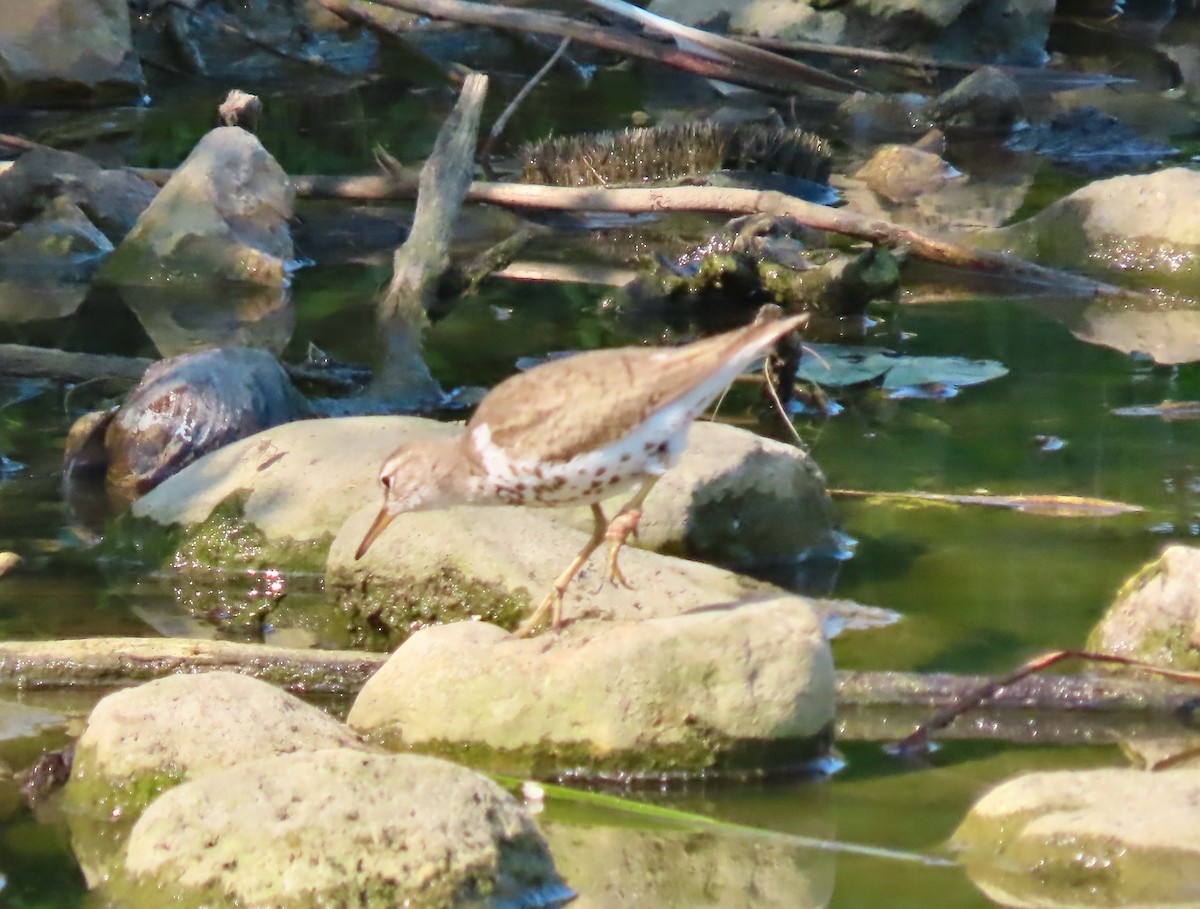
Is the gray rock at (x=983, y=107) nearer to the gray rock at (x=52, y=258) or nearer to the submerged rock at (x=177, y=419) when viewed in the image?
the gray rock at (x=52, y=258)

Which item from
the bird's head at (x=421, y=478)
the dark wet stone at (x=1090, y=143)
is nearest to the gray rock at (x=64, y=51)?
the dark wet stone at (x=1090, y=143)

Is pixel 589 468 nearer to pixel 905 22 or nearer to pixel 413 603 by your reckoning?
pixel 413 603

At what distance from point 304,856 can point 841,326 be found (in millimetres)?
6373

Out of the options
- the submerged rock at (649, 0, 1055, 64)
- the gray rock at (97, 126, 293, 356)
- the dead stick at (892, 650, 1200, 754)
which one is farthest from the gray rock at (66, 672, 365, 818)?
the submerged rock at (649, 0, 1055, 64)

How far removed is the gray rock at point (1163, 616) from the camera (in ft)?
16.6

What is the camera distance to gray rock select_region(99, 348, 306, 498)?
7258mm

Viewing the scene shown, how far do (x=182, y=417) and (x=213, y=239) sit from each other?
3.60 meters

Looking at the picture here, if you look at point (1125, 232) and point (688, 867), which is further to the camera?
point (1125, 232)

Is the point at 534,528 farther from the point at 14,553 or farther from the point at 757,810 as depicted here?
the point at 14,553

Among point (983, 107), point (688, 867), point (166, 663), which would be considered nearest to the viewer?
point (688, 867)

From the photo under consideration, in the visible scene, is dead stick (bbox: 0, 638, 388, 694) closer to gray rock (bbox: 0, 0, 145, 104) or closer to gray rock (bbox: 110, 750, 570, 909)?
gray rock (bbox: 110, 750, 570, 909)

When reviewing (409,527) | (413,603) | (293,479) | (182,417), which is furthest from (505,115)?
(413,603)

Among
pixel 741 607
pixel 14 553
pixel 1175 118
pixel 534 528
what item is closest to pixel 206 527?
pixel 14 553

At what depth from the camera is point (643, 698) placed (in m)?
4.52
